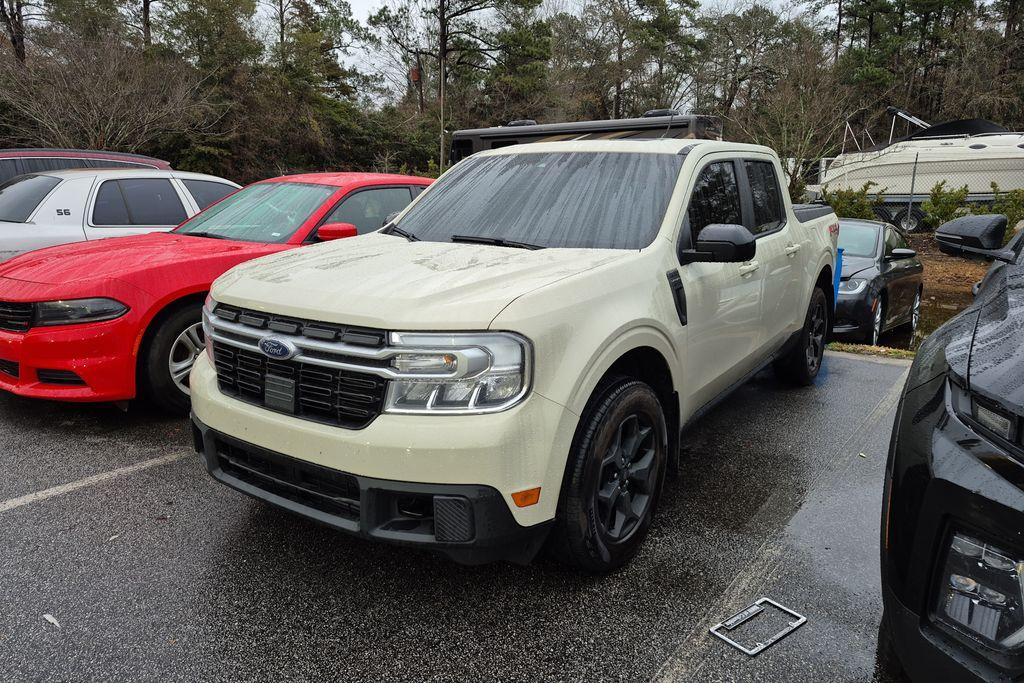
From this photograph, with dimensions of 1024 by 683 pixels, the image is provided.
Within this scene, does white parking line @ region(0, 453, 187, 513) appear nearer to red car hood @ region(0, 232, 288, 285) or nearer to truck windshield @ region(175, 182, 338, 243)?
red car hood @ region(0, 232, 288, 285)

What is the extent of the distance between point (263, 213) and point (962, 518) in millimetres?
4956

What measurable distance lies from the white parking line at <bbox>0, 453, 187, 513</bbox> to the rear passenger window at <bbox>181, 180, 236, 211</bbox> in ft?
11.5

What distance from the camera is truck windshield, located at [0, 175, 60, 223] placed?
636 centimetres

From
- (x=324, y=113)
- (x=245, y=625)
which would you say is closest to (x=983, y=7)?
(x=324, y=113)

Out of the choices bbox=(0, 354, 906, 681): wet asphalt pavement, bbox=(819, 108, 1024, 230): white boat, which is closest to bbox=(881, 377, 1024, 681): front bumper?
bbox=(0, 354, 906, 681): wet asphalt pavement

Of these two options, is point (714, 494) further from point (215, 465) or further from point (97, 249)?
point (97, 249)

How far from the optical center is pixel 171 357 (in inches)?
179

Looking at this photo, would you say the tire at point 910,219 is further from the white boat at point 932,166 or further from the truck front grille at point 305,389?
the truck front grille at point 305,389

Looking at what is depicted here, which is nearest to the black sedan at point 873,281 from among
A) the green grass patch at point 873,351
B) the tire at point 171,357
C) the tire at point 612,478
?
the green grass patch at point 873,351

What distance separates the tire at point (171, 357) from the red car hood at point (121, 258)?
326mm

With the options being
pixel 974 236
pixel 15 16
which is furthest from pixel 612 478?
pixel 15 16

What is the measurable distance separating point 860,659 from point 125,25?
26.0 metres

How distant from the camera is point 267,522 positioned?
10.8 feet

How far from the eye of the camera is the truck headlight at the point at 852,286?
7820 millimetres
